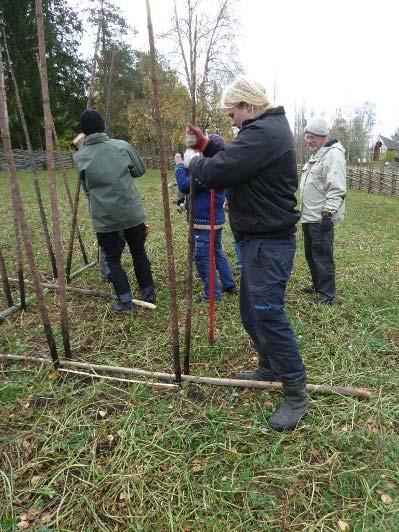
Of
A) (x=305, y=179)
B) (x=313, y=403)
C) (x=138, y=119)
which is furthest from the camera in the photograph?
(x=138, y=119)

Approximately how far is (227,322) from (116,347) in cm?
116

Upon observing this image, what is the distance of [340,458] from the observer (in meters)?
2.41

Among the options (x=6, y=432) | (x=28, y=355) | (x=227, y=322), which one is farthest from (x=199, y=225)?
(x=6, y=432)

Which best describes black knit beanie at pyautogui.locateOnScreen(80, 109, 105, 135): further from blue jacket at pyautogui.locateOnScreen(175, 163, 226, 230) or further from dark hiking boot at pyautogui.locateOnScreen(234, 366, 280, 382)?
dark hiking boot at pyautogui.locateOnScreen(234, 366, 280, 382)

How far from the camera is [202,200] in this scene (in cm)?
409

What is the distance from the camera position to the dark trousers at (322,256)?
14.2 feet

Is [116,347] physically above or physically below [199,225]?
below

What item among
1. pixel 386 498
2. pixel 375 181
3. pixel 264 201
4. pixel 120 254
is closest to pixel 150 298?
pixel 120 254

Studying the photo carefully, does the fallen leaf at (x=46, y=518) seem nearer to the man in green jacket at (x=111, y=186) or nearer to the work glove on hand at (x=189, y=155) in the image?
the work glove on hand at (x=189, y=155)

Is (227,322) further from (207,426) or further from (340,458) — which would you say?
(340,458)

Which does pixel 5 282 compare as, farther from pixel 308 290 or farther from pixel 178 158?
pixel 308 290

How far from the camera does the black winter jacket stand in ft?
7.33

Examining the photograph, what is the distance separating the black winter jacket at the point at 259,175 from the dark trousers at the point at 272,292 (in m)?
0.09

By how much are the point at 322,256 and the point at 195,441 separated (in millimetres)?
2632
